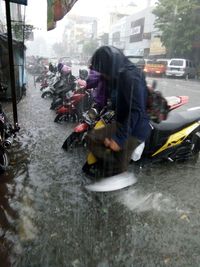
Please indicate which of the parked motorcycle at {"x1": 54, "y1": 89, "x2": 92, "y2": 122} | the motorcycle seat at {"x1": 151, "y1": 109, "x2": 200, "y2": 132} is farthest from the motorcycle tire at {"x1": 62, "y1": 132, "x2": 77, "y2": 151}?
the parked motorcycle at {"x1": 54, "y1": 89, "x2": 92, "y2": 122}

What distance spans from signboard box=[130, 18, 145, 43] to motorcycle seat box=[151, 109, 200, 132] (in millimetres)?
33928

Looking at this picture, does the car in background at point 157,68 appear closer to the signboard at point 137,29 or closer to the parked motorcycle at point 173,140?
the signboard at point 137,29

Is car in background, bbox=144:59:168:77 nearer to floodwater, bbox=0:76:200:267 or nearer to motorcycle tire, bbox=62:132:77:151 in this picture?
motorcycle tire, bbox=62:132:77:151

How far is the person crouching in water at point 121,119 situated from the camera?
258cm

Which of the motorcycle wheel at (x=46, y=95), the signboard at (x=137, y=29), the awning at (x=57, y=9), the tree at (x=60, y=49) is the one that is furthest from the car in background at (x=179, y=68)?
the tree at (x=60, y=49)

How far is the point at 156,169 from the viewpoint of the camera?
4.68 metres

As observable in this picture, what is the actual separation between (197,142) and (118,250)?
2730mm

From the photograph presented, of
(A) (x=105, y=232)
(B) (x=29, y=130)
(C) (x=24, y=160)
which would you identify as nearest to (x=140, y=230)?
(A) (x=105, y=232)

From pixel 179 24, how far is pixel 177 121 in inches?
958

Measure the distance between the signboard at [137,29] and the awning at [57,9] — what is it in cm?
3106

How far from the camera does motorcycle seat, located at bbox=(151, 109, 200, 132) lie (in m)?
4.27

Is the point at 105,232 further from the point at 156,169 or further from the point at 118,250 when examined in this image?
the point at 156,169

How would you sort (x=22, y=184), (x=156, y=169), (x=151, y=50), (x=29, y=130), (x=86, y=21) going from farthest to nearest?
1. (x=151, y=50)
2. (x=86, y=21)
3. (x=29, y=130)
4. (x=156, y=169)
5. (x=22, y=184)

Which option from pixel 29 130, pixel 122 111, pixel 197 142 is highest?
pixel 122 111
